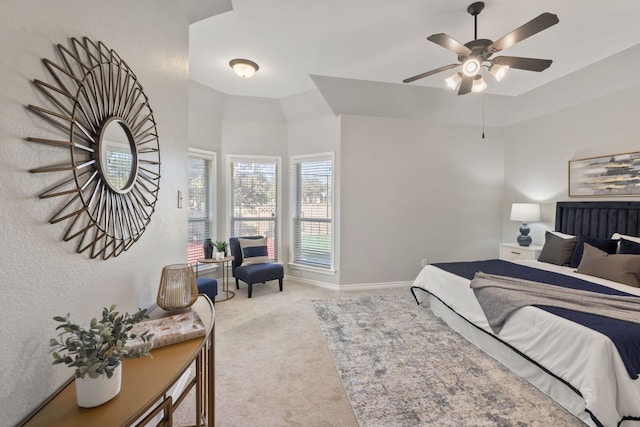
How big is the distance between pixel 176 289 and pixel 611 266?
3.84 m

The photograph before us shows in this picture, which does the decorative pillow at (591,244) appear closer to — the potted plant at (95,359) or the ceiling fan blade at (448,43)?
the ceiling fan blade at (448,43)

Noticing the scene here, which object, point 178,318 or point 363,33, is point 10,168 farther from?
point 363,33

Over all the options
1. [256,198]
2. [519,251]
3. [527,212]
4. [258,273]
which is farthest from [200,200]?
[527,212]

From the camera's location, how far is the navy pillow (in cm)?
288

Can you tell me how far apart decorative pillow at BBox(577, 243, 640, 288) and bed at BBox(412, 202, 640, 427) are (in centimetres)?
1

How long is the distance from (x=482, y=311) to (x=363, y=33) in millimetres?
2890

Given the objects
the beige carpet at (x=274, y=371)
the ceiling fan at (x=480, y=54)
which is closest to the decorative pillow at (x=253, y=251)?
the beige carpet at (x=274, y=371)

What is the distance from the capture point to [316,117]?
475 cm

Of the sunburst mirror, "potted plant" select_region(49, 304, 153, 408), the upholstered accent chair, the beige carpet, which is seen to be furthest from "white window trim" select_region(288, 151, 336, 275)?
"potted plant" select_region(49, 304, 153, 408)

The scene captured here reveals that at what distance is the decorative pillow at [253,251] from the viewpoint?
4.57 meters

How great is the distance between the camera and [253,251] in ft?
15.2

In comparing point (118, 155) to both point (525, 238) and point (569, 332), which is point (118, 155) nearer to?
point (569, 332)

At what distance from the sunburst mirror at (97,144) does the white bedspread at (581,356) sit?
267cm

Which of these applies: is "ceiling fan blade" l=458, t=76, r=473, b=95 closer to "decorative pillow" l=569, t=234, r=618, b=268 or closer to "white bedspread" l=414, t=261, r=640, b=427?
"white bedspread" l=414, t=261, r=640, b=427
